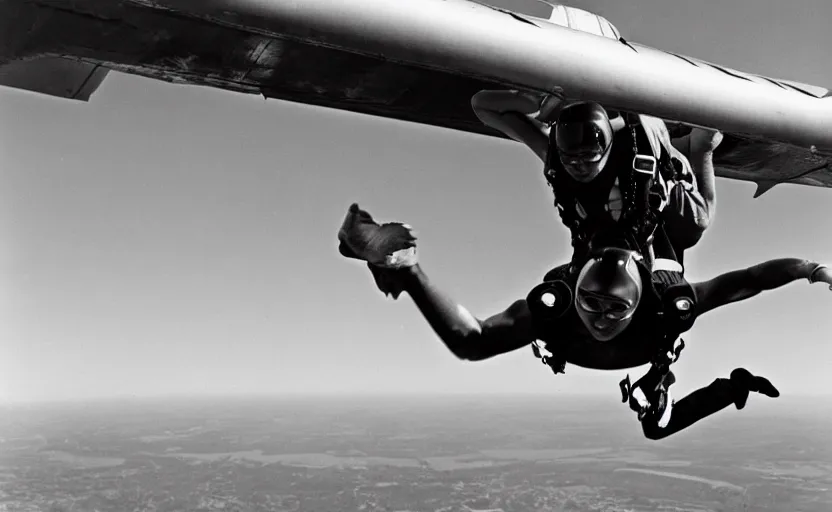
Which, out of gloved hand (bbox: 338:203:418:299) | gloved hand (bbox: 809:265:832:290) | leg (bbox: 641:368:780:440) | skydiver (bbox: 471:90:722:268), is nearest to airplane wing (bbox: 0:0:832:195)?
skydiver (bbox: 471:90:722:268)

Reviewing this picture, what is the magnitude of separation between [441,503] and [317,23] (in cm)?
11162

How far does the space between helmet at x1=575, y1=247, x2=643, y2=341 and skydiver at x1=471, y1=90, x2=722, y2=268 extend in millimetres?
104

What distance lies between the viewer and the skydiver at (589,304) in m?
1.72

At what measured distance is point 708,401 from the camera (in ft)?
7.24

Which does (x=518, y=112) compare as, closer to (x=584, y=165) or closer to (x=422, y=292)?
(x=584, y=165)

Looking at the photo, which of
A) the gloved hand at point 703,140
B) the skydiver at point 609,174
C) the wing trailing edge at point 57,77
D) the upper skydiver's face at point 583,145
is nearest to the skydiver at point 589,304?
the skydiver at point 609,174

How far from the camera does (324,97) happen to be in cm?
216

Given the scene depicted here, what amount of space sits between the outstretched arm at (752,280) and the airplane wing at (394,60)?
500 mm

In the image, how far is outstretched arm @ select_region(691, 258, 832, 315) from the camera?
2.00m

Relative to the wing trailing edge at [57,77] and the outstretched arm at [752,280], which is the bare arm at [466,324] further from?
the wing trailing edge at [57,77]

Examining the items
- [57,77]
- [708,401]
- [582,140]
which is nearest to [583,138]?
[582,140]

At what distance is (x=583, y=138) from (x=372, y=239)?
1.97 feet

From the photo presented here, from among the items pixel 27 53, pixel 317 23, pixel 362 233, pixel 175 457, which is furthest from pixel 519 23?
pixel 175 457

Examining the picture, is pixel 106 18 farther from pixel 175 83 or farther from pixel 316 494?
pixel 316 494
